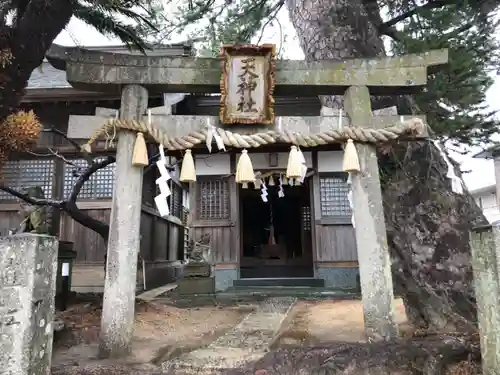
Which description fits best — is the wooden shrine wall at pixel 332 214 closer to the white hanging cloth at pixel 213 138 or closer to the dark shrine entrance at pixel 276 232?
the dark shrine entrance at pixel 276 232

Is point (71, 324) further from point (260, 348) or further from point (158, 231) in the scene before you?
point (158, 231)

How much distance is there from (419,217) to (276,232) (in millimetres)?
12717

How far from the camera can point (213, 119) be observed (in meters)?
5.27

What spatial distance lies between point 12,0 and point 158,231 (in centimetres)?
937

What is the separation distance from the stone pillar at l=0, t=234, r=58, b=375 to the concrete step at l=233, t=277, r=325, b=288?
30.2 ft

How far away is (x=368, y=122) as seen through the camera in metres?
5.20

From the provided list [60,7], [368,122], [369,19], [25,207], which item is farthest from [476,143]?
[25,207]

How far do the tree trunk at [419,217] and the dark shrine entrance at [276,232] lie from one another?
898 cm

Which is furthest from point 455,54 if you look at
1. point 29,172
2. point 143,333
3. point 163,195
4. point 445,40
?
point 29,172

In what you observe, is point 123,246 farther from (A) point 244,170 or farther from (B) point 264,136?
(B) point 264,136

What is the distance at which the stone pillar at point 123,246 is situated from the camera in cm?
463

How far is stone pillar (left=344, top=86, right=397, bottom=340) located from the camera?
4.76 m

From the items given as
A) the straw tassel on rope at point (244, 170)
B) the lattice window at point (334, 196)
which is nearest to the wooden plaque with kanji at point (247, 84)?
the straw tassel on rope at point (244, 170)

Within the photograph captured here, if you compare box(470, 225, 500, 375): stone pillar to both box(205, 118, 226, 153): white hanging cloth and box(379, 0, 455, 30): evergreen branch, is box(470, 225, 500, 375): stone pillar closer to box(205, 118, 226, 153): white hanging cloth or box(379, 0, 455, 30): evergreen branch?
box(205, 118, 226, 153): white hanging cloth
